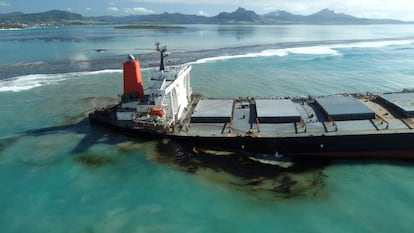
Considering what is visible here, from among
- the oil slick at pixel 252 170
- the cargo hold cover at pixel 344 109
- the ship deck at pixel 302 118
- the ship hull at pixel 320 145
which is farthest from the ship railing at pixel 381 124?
the oil slick at pixel 252 170

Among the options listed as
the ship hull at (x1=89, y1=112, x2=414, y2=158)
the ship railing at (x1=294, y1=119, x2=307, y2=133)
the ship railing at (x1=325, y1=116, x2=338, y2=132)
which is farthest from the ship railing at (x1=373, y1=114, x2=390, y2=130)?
the ship railing at (x1=294, y1=119, x2=307, y2=133)

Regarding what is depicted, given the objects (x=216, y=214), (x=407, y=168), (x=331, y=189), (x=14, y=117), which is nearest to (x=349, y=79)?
(x=407, y=168)

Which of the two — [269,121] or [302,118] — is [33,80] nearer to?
[269,121]

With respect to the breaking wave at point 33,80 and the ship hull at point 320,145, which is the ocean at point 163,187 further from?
the breaking wave at point 33,80

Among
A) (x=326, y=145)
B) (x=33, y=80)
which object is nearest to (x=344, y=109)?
(x=326, y=145)

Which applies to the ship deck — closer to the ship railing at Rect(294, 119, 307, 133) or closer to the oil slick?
the ship railing at Rect(294, 119, 307, 133)

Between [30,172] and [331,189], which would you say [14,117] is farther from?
[331,189]

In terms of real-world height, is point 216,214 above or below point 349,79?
below
